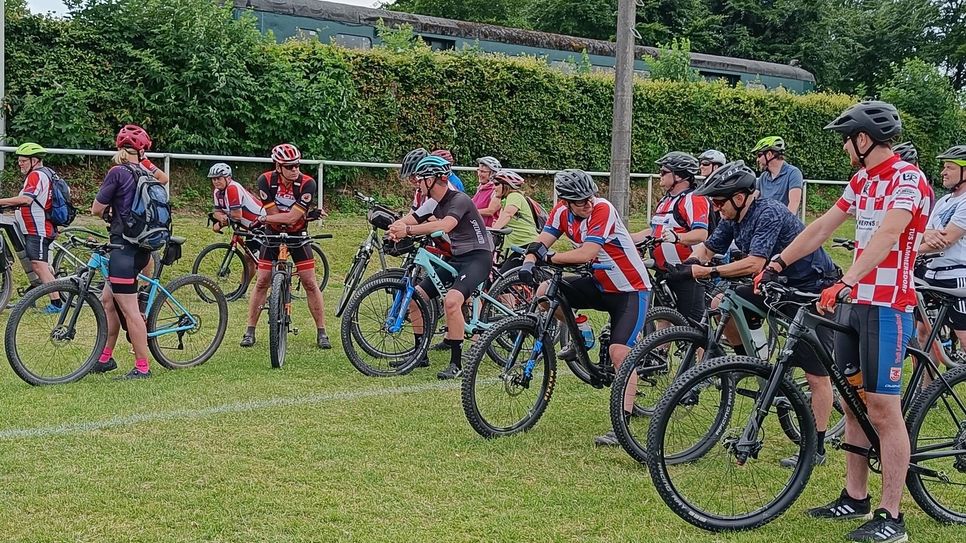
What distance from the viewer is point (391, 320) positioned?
811cm

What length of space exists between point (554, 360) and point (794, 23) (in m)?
36.5

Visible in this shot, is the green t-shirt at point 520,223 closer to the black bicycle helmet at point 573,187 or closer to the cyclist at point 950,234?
the black bicycle helmet at point 573,187

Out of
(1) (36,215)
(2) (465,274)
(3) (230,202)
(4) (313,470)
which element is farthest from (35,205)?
(4) (313,470)

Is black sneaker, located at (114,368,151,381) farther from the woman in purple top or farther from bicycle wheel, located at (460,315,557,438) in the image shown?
the woman in purple top

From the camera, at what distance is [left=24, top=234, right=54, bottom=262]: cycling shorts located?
417 inches

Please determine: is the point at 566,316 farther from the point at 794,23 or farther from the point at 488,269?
the point at 794,23

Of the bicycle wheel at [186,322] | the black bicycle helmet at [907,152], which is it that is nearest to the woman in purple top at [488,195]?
the bicycle wheel at [186,322]

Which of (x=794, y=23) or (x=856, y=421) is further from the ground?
(x=794, y=23)

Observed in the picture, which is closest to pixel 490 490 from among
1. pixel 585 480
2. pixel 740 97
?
pixel 585 480

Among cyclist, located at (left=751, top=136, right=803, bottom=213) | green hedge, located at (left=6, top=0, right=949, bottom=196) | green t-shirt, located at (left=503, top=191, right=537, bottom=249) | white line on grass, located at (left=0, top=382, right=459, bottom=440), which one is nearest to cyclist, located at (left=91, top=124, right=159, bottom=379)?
white line on grass, located at (left=0, top=382, right=459, bottom=440)

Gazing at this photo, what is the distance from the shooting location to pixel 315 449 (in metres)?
5.88

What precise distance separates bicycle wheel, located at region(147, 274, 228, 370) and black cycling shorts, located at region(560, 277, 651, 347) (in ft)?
11.4

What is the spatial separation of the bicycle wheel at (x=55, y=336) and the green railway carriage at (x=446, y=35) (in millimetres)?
10753

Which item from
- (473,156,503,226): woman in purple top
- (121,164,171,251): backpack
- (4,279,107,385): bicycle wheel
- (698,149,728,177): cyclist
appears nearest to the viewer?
(4,279,107,385): bicycle wheel
